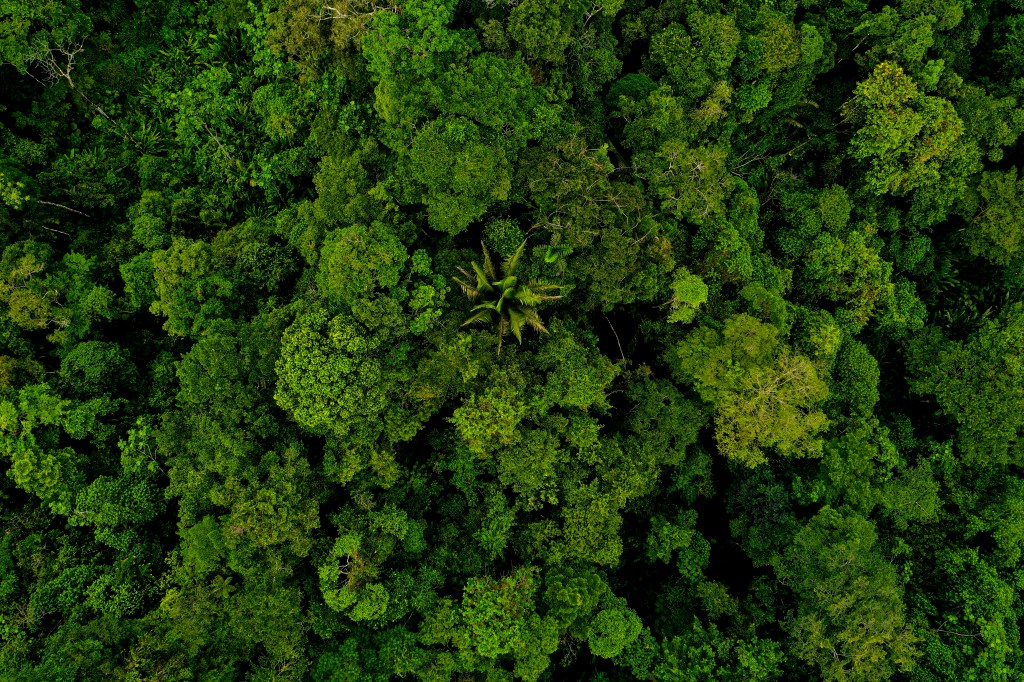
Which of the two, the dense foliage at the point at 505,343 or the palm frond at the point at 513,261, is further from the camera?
the palm frond at the point at 513,261

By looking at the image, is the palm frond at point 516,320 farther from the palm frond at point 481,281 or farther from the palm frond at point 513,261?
the palm frond at point 513,261

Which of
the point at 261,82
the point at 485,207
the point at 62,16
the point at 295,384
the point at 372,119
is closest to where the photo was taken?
the point at 295,384

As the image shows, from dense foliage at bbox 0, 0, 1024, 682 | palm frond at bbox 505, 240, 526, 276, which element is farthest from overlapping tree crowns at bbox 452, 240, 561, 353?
dense foliage at bbox 0, 0, 1024, 682

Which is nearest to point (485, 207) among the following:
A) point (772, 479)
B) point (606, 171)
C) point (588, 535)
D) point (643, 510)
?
point (606, 171)

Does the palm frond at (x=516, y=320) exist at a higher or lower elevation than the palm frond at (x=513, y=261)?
lower

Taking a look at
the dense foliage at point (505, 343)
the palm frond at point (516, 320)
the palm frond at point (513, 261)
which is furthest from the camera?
the palm frond at point (513, 261)

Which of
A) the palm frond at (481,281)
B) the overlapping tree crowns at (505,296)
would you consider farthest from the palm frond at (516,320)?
the palm frond at (481,281)

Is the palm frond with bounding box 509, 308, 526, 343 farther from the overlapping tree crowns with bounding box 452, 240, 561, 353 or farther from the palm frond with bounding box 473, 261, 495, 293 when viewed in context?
the palm frond with bounding box 473, 261, 495, 293

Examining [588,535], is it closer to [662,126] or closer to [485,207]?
[485,207]
